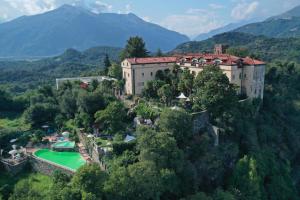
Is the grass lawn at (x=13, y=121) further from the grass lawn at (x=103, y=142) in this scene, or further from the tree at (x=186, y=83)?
the tree at (x=186, y=83)

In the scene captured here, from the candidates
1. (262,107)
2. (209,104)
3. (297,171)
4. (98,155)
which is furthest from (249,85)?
(98,155)

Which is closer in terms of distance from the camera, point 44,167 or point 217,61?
point 44,167

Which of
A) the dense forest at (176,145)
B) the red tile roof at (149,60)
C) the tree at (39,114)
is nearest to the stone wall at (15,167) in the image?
the dense forest at (176,145)

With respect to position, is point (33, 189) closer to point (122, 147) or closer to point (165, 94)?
point (122, 147)

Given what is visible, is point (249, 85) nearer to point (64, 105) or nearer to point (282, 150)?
point (282, 150)

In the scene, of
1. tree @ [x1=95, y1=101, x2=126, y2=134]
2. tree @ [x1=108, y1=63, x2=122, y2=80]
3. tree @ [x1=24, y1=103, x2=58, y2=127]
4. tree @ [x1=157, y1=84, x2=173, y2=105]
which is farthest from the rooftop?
tree @ [x1=24, y1=103, x2=58, y2=127]

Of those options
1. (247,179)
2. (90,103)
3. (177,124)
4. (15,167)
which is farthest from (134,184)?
(90,103)
